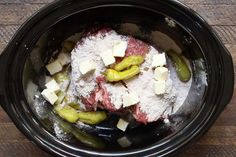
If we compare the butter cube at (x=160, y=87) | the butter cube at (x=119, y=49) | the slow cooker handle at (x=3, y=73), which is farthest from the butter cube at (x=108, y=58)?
the slow cooker handle at (x=3, y=73)

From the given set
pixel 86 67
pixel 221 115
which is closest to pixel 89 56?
pixel 86 67

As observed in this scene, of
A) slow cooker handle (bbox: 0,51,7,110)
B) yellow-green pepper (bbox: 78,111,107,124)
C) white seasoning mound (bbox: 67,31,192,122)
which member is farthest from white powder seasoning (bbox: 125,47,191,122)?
slow cooker handle (bbox: 0,51,7,110)

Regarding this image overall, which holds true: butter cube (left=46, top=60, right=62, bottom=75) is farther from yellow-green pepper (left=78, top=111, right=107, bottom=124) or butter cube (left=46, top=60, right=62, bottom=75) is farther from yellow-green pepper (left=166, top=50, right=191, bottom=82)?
yellow-green pepper (left=166, top=50, right=191, bottom=82)

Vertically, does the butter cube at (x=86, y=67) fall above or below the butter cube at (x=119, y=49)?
below

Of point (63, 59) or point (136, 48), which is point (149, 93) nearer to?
point (136, 48)

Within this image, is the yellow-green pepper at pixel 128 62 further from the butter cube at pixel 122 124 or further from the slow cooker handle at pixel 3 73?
the slow cooker handle at pixel 3 73

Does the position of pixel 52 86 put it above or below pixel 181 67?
below
